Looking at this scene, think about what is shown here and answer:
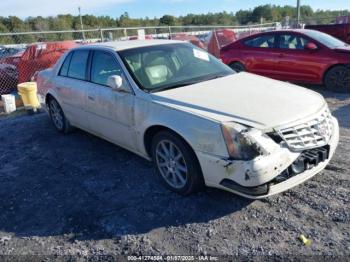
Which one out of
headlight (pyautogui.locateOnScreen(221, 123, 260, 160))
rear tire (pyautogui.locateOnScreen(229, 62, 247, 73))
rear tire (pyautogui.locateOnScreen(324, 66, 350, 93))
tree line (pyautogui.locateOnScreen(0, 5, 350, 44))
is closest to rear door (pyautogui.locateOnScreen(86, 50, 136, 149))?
headlight (pyautogui.locateOnScreen(221, 123, 260, 160))

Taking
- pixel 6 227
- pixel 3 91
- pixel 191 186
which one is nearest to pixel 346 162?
pixel 191 186

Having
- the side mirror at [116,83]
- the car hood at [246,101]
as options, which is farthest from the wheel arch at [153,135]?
the side mirror at [116,83]

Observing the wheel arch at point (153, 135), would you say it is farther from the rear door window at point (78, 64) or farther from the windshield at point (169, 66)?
the rear door window at point (78, 64)

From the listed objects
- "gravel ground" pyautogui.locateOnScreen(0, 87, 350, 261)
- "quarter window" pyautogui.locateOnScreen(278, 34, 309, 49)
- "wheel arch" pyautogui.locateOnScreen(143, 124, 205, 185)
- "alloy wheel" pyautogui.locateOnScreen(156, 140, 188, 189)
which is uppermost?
"quarter window" pyautogui.locateOnScreen(278, 34, 309, 49)

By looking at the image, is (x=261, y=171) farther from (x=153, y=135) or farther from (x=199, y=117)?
(x=153, y=135)

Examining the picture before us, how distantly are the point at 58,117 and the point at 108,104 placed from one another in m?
2.11

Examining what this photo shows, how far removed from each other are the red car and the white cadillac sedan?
4.38 m

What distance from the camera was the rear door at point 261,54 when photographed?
9164mm

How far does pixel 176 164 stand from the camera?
3846mm

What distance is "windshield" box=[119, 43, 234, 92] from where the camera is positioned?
4301mm

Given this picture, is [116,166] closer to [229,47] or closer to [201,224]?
[201,224]

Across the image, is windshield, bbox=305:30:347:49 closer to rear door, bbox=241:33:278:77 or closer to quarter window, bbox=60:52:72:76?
rear door, bbox=241:33:278:77

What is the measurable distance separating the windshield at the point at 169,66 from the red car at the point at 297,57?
4.35 m

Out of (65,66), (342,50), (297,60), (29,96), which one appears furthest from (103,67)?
(342,50)
